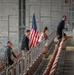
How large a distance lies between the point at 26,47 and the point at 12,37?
18.1 m

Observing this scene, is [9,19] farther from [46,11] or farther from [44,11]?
[46,11]

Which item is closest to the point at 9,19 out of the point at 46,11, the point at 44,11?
the point at 44,11

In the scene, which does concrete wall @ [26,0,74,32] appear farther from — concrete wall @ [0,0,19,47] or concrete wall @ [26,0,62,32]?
concrete wall @ [0,0,19,47]

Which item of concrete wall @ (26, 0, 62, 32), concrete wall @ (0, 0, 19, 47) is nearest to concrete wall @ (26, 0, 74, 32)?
concrete wall @ (26, 0, 62, 32)

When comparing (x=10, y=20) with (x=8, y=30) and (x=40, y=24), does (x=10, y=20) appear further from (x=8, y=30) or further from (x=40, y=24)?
(x=40, y=24)

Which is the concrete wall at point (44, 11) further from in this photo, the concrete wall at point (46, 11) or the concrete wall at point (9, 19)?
the concrete wall at point (9, 19)

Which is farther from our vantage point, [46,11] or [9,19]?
[9,19]

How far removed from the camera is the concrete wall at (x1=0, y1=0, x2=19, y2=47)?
28.6 m

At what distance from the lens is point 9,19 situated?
94.3 ft

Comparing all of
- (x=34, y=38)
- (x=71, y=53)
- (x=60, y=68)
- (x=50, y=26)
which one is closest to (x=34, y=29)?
(x=34, y=38)

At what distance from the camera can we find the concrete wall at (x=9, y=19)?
1126 inches

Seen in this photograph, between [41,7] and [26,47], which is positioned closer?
[26,47]

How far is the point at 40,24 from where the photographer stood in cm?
2823

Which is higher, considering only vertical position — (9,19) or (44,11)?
(44,11)
